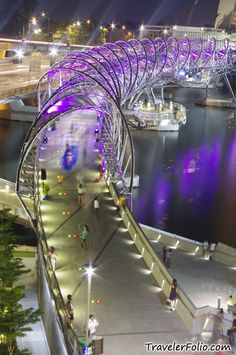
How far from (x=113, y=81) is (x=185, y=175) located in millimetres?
7156

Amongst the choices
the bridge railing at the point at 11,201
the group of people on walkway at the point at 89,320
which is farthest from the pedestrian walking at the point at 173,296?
the bridge railing at the point at 11,201

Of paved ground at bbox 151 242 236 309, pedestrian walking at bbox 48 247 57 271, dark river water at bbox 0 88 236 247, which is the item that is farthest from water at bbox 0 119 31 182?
pedestrian walking at bbox 48 247 57 271

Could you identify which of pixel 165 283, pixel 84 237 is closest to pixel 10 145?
pixel 84 237

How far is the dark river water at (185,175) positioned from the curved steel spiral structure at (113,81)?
5.58ft

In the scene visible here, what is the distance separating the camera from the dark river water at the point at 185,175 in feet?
83.1

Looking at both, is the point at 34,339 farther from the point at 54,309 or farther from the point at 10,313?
the point at 10,313

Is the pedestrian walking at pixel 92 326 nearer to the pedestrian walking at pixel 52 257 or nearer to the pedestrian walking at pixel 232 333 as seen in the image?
the pedestrian walking at pixel 232 333

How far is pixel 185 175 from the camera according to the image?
109ft

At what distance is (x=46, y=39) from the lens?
304 ft

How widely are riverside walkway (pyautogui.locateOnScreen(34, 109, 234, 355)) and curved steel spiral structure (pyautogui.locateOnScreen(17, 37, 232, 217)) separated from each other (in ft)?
6.19

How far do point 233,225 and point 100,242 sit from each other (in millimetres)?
10312

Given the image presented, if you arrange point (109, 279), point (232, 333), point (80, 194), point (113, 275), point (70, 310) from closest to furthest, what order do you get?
point (232, 333) < point (70, 310) < point (109, 279) < point (113, 275) < point (80, 194)

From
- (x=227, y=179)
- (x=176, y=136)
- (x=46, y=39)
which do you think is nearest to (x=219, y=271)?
(x=227, y=179)

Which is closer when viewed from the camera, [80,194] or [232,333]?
[232,333]
